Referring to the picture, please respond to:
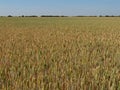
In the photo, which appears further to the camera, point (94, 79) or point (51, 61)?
point (51, 61)

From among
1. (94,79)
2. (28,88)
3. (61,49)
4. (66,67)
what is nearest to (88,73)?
(94,79)

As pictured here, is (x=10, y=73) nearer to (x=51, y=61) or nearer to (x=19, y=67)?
(x=19, y=67)

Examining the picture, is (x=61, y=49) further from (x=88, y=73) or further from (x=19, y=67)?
(x=88, y=73)

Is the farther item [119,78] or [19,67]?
[19,67]

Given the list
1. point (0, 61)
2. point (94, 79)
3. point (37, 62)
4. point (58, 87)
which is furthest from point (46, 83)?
point (0, 61)

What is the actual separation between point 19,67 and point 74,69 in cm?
86

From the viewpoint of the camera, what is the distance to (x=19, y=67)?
169 inches

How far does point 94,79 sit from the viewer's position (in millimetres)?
3523

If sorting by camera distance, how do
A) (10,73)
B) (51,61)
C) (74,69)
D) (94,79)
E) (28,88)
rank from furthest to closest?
(51,61) < (74,69) < (10,73) < (94,79) < (28,88)

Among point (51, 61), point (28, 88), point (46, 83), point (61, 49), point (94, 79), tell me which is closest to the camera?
point (28, 88)

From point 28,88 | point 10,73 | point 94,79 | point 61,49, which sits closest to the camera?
point 28,88

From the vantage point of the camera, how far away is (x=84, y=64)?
4.48 metres

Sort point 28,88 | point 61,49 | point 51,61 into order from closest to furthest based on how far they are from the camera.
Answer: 1. point 28,88
2. point 51,61
3. point 61,49

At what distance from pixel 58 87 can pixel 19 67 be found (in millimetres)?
1299
